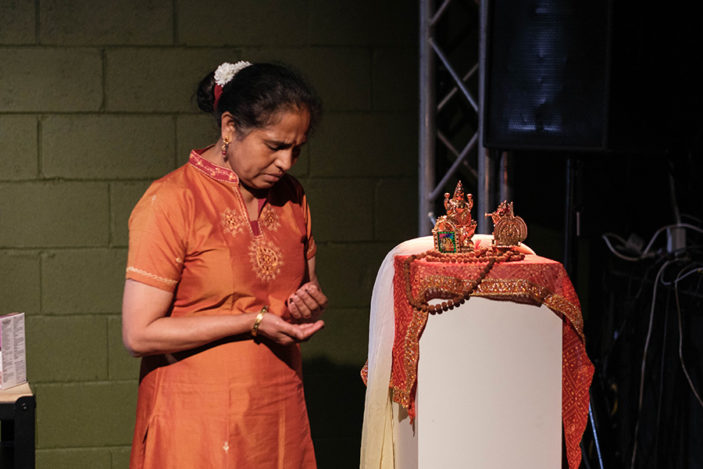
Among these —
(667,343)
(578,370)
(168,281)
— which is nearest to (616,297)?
(667,343)

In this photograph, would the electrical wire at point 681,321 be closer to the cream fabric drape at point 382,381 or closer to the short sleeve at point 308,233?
the cream fabric drape at point 382,381

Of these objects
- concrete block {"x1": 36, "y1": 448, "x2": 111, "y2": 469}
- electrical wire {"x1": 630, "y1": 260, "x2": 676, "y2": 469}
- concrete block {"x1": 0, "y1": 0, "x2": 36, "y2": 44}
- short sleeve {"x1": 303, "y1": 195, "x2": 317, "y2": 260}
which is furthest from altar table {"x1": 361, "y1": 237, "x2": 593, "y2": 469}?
concrete block {"x1": 0, "y1": 0, "x2": 36, "y2": 44}

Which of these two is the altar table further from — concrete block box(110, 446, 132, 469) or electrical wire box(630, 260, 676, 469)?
concrete block box(110, 446, 132, 469)

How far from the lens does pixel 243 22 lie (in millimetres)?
3150

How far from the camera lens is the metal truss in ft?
9.51

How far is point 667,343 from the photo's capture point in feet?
9.26

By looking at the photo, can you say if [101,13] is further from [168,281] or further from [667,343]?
[667,343]

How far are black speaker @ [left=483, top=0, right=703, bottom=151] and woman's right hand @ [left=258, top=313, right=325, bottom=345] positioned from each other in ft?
3.78

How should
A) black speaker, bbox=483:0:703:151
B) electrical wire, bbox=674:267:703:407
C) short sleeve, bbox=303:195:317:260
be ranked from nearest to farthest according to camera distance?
short sleeve, bbox=303:195:317:260 < black speaker, bbox=483:0:703:151 < electrical wire, bbox=674:267:703:407

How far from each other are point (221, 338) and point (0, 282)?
1717 millimetres

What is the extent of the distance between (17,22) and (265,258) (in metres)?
1.83

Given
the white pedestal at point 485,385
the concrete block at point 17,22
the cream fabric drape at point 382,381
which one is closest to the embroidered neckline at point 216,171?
the cream fabric drape at point 382,381

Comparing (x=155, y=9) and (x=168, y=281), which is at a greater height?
(x=155, y=9)

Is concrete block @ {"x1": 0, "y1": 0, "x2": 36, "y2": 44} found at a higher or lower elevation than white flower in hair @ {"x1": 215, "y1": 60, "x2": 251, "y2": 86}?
higher
